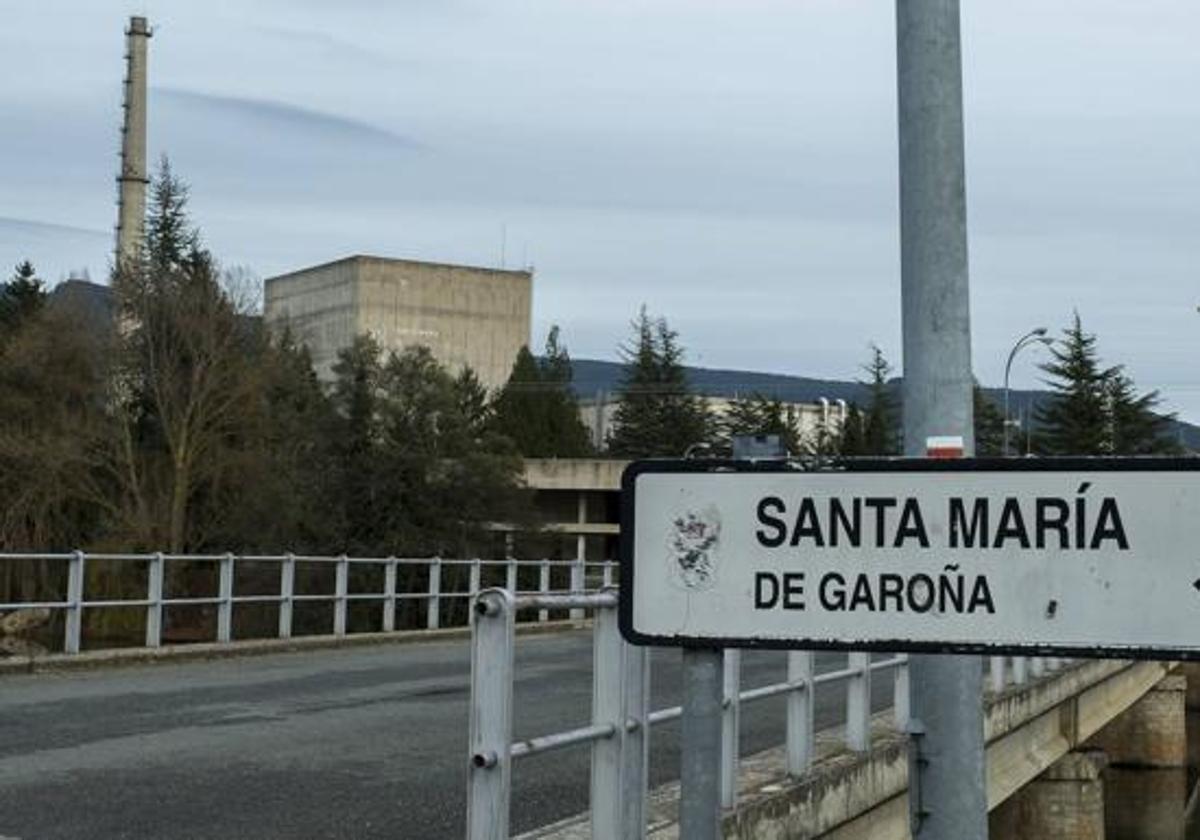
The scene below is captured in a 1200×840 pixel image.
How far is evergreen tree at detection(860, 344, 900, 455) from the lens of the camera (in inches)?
3760

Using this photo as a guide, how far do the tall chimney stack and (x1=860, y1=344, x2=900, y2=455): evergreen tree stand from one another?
43351mm

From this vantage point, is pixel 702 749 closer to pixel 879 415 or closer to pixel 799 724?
pixel 799 724

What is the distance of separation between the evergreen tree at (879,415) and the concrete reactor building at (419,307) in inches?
1001

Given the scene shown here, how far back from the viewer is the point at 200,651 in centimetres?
1714

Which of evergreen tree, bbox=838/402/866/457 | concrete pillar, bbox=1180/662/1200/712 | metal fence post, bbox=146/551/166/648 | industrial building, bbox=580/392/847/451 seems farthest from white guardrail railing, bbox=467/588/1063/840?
industrial building, bbox=580/392/847/451

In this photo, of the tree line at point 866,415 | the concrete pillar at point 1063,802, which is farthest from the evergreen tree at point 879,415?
the concrete pillar at point 1063,802

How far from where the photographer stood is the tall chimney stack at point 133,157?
73938 mm

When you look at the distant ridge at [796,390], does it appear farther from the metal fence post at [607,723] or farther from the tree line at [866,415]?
the metal fence post at [607,723]

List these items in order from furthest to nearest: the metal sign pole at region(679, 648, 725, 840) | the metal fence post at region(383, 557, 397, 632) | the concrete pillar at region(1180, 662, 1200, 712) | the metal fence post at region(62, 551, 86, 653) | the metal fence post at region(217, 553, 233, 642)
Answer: the concrete pillar at region(1180, 662, 1200, 712)
the metal fence post at region(383, 557, 397, 632)
the metal fence post at region(217, 553, 233, 642)
the metal fence post at region(62, 551, 86, 653)
the metal sign pole at region(679, 648, 725, 840)

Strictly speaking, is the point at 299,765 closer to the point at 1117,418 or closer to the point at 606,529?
the point at 606,529

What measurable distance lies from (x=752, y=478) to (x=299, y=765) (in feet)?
22.6

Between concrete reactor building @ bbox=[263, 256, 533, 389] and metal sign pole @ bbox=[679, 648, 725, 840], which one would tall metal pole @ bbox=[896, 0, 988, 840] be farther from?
concrete reactor building @ bbox=[263, 256, 533, 389]

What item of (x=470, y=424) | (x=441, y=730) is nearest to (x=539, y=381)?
(x=470, y=424)

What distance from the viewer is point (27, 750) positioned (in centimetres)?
964
